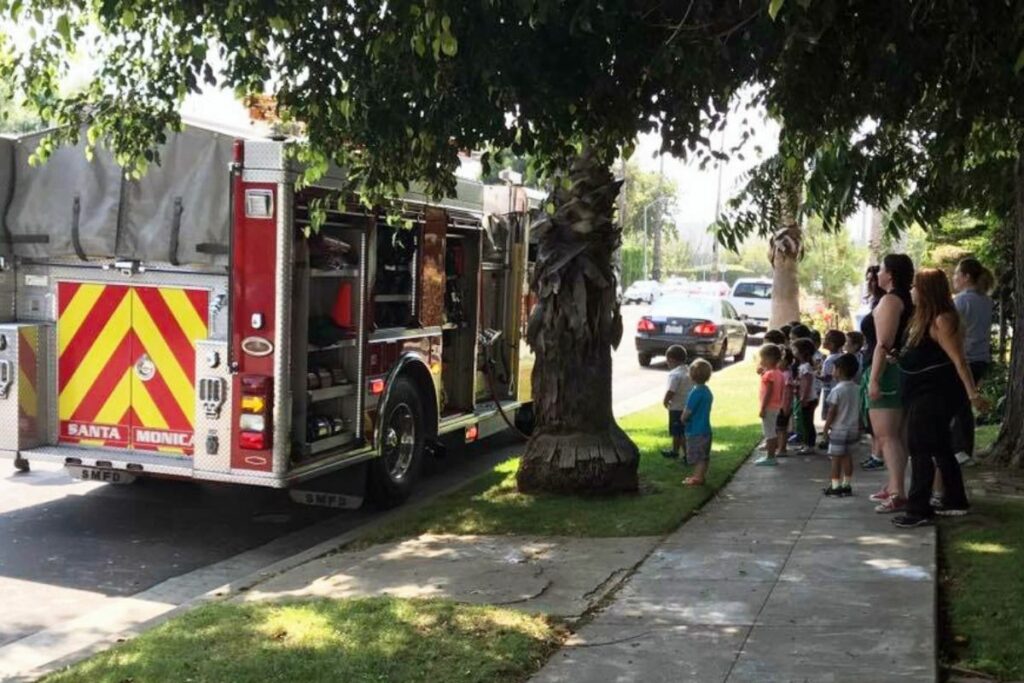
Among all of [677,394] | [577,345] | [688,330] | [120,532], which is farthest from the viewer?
[688,330]

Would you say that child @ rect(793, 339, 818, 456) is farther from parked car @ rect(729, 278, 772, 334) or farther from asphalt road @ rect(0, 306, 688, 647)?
parked car @ rect(729, 278, 772, 334)

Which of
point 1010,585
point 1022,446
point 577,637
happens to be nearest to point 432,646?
point 577,637

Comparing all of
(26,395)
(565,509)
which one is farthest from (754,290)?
(26,395)

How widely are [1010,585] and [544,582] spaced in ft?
8.04

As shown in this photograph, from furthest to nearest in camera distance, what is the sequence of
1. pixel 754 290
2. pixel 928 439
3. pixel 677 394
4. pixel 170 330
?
pixel 754 290 → pixel 677 394 → pixel 170 330 → pixel 928 439

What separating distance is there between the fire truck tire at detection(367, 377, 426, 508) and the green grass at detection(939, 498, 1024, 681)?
13.4 feet

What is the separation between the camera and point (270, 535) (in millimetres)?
8336

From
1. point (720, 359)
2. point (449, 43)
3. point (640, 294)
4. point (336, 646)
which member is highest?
point (449, 43)

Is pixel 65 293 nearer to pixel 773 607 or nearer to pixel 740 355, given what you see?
pixel 773 607

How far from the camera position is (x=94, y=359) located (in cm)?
807

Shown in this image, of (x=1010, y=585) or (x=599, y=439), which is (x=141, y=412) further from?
(x=1010, y=585)

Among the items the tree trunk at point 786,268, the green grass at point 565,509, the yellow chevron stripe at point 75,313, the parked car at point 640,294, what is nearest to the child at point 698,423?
the green grass at point 565,509

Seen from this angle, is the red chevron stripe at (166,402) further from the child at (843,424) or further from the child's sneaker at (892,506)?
the child's sneaker at (892,506)

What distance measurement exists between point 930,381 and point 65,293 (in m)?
5.96
